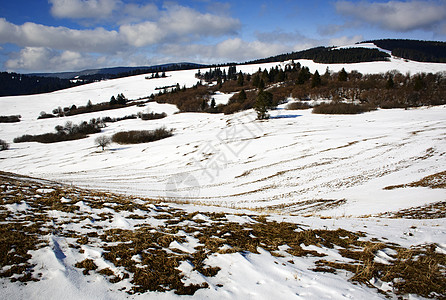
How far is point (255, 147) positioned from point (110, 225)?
41.4 meters

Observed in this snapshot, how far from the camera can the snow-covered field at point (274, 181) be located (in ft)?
15.7

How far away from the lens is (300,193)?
2369cm

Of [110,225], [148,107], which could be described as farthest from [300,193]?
[148,107]

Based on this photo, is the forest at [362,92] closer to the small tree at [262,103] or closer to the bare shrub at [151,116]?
the small tree at [262,103]

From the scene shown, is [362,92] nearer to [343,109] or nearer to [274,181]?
[343,109]

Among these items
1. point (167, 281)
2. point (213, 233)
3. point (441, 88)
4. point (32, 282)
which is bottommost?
point (213, 233)

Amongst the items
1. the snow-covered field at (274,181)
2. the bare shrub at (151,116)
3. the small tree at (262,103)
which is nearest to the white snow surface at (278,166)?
the snow-covered field at (274,181)

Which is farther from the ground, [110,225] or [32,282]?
[32,282]

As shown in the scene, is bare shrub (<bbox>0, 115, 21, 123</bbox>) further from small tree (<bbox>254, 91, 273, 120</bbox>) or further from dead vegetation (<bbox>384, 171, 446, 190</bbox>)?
dead vegetation (<bbox>384, 171, 446, 190</bbox>)

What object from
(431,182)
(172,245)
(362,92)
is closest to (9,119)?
(172,245)

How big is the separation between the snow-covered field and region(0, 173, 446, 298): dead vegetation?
26cm

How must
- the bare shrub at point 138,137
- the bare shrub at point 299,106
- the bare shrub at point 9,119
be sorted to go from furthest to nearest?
the bare shrub at point 9,119 < the bare shrub at point 299,106 < the bare shrub at point 138,137

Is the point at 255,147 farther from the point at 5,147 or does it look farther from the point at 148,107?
the point at 148,107

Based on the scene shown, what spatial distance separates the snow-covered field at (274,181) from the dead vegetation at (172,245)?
26cm
